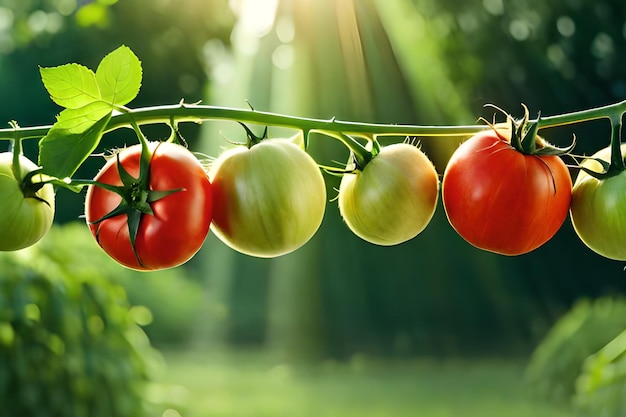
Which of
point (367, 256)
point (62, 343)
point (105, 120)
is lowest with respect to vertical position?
point (105, 120)

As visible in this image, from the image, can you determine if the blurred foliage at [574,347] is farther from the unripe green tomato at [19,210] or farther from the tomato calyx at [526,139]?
the unripe green tomato at [19,210]

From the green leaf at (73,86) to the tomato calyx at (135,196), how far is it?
0.08m

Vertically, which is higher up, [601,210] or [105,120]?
[105,120]

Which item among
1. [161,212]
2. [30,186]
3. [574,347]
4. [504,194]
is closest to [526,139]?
[504,194]

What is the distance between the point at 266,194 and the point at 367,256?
30.5 ft

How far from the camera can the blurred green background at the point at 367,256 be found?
7.63 meters

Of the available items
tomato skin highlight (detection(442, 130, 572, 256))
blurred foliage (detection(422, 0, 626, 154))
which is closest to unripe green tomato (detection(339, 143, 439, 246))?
tomato skin highlight (detection(442, 130, 572, 256))

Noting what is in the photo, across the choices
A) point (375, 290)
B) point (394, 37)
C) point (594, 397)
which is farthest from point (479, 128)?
point (394, 37)

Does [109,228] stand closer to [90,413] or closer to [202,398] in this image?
[90,413]

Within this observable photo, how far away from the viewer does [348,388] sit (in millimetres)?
8148

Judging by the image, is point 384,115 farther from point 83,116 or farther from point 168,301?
point 83,116

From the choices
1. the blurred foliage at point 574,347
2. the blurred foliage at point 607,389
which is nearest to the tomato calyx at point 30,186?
the blurred foliage at point 607,389

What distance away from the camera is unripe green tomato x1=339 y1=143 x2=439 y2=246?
94 centimetres

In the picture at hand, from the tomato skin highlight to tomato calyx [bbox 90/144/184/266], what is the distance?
1.07ft
